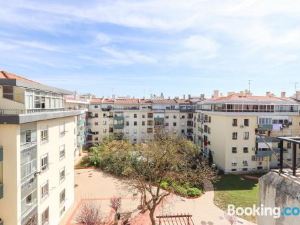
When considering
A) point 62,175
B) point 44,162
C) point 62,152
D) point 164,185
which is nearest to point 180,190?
point 164,185

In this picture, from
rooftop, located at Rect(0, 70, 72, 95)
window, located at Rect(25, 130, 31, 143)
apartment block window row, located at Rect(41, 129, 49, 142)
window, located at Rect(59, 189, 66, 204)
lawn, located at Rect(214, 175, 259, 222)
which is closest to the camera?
rooftop, located at Rect(0, 70, 72, 95)

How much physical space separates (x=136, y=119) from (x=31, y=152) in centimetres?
4756

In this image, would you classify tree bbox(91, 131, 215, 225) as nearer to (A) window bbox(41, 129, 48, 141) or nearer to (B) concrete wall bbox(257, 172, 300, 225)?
(A) window bbox(41, 129, 48, 141)

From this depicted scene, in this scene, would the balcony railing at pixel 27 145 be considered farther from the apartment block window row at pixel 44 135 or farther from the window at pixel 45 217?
the window at pixel 45 217

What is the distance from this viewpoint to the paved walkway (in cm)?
2731

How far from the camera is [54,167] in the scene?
24078 mm

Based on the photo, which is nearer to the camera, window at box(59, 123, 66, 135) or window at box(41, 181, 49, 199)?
window at box(41, 181, 49, 199)

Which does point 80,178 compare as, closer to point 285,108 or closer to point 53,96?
point 53,96

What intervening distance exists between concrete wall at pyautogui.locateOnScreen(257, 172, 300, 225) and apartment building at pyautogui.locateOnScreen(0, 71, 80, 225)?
45.8 feet

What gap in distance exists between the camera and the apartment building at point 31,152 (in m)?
16.6

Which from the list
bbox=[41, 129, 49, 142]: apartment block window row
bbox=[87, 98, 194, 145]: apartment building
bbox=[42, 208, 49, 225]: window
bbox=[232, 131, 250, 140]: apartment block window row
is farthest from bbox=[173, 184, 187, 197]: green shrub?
bbox=[87, 98, 194, 145]: apartment building

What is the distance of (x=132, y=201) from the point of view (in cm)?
3139

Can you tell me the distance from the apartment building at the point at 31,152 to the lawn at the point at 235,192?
704 inches

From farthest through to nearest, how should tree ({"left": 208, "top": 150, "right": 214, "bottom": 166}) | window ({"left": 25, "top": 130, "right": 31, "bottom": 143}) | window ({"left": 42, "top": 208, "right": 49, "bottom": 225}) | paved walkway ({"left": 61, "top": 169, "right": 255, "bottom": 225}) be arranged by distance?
1. tree ({"left": 208, "top": 150, "right": 214, "bottom": 166})
2. paved walkway ({"left": 61, "top": 169, "right": 255, "bottom": 225})
3. window ({"left": 42, "top": 208, "right": 49, "bottom": 225})
4. window ({"left": 25, "top": 130, "right": 31, "bottom": 143})
